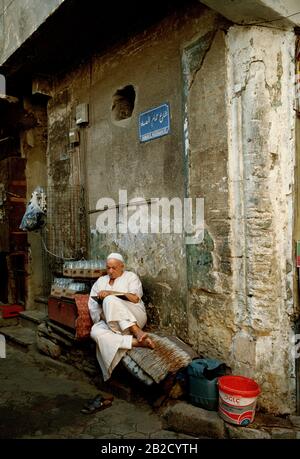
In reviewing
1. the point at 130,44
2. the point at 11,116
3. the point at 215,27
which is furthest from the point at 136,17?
the point at 11,116

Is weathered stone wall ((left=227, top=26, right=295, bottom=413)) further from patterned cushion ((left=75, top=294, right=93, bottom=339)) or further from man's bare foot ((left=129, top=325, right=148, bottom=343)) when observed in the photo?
patterned cushion ((left=75, top=294, right=93, bottom=339))

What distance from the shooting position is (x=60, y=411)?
148 inches

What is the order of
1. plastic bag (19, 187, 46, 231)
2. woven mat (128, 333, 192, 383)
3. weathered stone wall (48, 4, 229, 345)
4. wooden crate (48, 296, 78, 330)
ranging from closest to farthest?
woven mat (128, 333, 192, 383) → weathered stone wall (48, 4, 229, 345) → wooden crate (48, 296, 78, 330) → plastic bag (19, 187, 46, 231)

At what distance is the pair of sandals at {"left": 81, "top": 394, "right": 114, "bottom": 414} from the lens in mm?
3734

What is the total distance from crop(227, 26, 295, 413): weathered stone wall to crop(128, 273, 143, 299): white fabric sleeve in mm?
1450

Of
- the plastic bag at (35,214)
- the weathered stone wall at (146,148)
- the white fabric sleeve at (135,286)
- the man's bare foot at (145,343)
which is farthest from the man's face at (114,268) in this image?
the plastic bag at (35,214)

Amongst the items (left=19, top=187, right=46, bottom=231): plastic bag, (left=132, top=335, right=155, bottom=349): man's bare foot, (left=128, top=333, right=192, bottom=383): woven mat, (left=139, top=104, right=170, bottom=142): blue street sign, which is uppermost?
(left=139, top=104, right=170, bottom=142): blue street sign

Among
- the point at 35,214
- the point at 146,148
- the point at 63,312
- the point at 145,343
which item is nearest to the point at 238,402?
the point at 145,343

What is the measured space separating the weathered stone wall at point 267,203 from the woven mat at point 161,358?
24.6 inches

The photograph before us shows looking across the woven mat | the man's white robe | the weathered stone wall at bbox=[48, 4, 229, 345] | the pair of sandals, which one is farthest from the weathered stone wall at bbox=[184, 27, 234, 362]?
the pair of sandals

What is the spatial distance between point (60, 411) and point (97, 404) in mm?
390

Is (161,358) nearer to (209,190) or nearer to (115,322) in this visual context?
(115,322)
